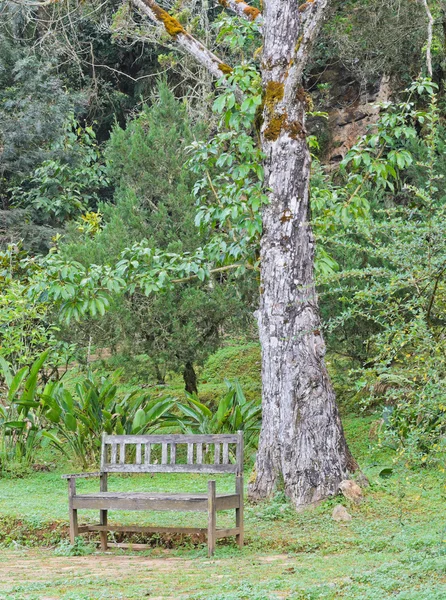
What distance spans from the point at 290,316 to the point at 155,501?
97.3 inches

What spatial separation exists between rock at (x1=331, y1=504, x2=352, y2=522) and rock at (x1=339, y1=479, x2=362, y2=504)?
0.26 metres

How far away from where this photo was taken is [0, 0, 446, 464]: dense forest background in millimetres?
5367

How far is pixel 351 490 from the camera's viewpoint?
742 centimetres

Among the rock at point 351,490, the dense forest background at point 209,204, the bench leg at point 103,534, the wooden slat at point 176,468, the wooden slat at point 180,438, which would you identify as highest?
the dense forest background at point 209,204

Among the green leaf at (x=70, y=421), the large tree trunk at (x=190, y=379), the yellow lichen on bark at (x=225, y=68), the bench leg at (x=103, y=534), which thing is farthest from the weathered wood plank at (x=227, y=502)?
the large tree trunk at (x=190, y=379)

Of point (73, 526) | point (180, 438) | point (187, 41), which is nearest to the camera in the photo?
point (73, 526)

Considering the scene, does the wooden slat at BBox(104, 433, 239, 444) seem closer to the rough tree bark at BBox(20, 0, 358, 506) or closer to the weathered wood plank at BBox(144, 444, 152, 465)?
the weathered wood plank at BBox(144, 444, 152, 465)

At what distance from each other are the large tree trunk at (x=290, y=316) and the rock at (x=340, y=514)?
0.35m

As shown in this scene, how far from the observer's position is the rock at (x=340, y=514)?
699 centimetres

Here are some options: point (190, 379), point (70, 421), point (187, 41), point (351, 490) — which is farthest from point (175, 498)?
point (190, 379)

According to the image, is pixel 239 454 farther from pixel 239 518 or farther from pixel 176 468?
pixel 176 468

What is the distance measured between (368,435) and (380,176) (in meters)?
3.74

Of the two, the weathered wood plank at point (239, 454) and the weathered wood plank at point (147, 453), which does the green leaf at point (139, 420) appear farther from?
the weathered wood plank at point (239, 454)

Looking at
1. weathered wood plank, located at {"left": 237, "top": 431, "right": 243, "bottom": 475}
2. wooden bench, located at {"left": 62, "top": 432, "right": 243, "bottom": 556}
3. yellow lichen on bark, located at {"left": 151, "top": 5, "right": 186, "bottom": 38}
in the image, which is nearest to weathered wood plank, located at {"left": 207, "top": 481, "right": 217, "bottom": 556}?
wooden bench, located at {"left": 62, "top": 432, "right": 243, "bottom": 556}
